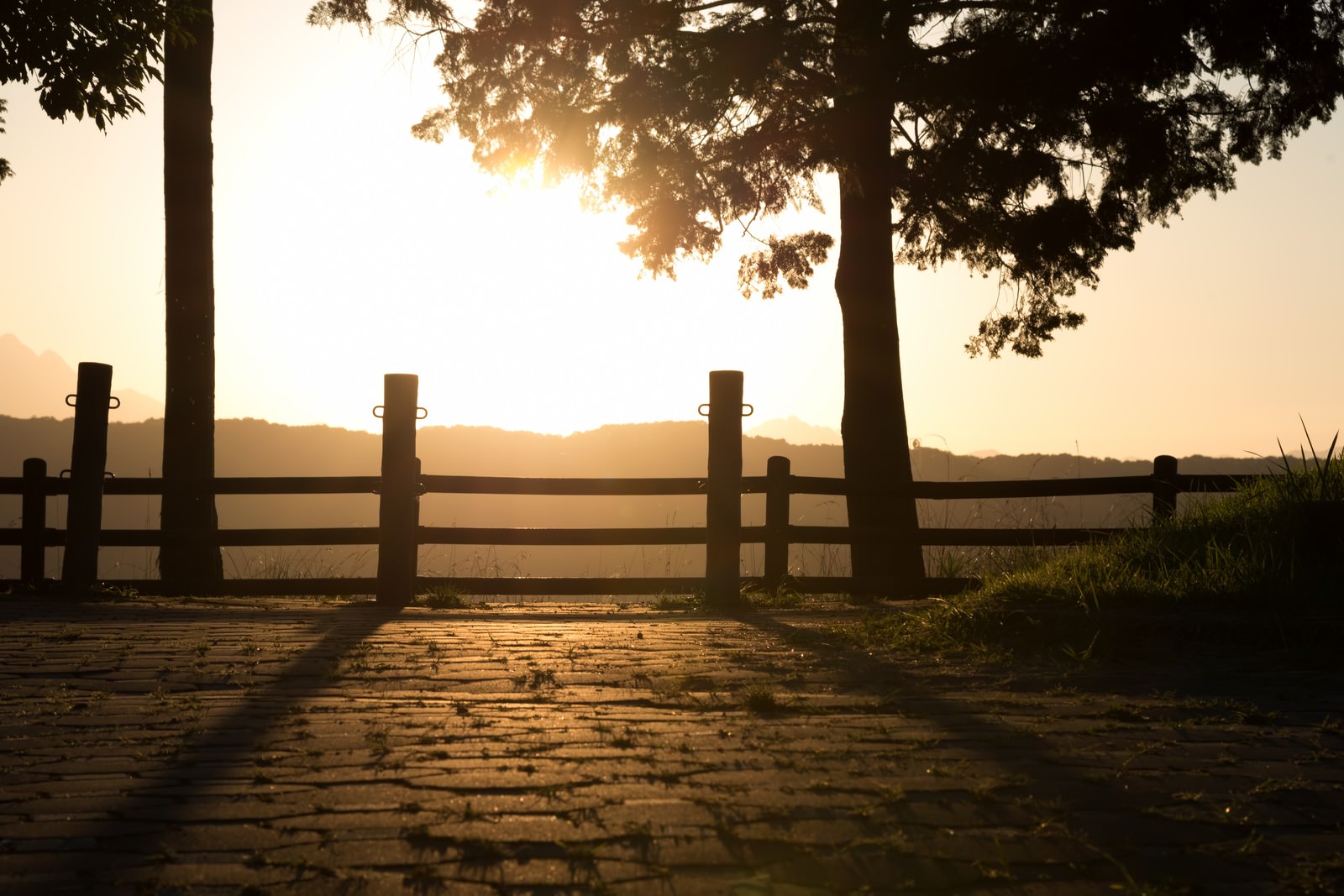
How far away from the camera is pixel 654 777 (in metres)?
3.55

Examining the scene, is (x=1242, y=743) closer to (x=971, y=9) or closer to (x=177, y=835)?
(x=177, y=835)

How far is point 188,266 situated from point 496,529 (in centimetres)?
466

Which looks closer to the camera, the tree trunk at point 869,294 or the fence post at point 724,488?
the fence post at point 724,488

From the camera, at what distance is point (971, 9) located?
13172 millimetres

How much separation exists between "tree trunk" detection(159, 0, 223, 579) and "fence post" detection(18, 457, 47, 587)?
5.57 ft

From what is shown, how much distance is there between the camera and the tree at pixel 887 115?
460 inches

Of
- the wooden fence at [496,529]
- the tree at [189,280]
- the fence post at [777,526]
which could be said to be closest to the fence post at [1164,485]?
the wooden fence at [496,529]

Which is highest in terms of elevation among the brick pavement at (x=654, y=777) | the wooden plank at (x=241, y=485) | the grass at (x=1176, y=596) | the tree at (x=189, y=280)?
the tree at (x=189, y=280)

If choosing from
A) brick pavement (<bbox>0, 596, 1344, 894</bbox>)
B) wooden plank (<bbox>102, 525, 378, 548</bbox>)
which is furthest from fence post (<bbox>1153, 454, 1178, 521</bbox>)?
wooden plank (<bbox>102, 525, 378, 548</bbox>)

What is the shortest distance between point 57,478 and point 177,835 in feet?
27.4

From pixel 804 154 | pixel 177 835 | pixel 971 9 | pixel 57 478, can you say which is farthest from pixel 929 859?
pixel 971 9

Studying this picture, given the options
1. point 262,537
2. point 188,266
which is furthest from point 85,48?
point 262,537

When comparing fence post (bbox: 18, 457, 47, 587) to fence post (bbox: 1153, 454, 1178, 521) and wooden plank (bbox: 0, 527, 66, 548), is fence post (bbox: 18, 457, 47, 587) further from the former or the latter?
fence post (bbox: 1153, 454, 1178, 521)

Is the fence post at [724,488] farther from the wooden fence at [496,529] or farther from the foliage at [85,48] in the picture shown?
the foliage at [85,48]
